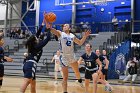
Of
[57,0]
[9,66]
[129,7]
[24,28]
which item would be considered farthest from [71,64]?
[24,28]

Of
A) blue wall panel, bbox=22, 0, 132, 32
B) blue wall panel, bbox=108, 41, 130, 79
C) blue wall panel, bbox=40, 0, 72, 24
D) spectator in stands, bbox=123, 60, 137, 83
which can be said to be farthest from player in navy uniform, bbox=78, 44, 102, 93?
blue wall panel, bbox=40, 0, 72, 24

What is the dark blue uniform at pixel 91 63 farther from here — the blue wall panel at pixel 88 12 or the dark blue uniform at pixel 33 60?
the blue wall panel at pixel 88 12

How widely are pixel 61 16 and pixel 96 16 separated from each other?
160 inches

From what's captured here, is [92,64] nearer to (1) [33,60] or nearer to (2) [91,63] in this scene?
(2) [91,63]

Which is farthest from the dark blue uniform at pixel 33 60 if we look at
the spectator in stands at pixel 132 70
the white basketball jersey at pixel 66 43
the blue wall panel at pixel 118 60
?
the blue wall panel at pixel 118 60

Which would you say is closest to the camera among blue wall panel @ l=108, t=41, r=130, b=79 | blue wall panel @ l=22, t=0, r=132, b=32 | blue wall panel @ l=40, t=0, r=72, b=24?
blue wall panel @ l=108, t=41, r=130, b=79

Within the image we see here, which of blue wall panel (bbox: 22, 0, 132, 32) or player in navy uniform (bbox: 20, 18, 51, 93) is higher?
→ blue wall panel (bbox: 22, 0, 132, 32)

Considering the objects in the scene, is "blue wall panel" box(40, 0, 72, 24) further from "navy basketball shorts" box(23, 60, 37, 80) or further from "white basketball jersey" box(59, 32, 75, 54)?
"navy basketball shorts" box(23, 60, 37, 80)

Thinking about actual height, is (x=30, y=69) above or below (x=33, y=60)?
below

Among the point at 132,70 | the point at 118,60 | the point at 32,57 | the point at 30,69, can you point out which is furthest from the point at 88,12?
the point at 30,69

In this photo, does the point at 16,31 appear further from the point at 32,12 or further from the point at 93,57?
the point at 93,57

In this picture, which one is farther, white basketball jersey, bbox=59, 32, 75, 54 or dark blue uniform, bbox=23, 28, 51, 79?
white basketball jersey, bbox=59, 32, 75, 54

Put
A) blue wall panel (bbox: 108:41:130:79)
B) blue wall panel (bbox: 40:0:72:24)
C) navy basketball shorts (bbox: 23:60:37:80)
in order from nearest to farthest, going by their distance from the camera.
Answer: navy basketball shorts (bbox: 23:60:37:80) → blue wall panel (bbox: 108:41:130:79) → blue wall panel (bbox: 40:0:72:24)

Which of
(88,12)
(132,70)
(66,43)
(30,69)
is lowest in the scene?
(132,70)
